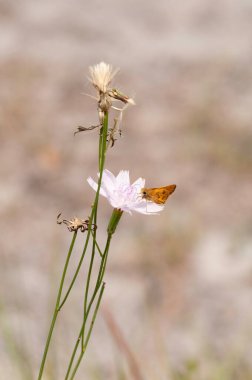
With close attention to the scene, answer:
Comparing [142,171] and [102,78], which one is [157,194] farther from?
A: [142,171]

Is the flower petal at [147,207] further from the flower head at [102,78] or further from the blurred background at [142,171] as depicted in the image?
the blurred background at [142,171]

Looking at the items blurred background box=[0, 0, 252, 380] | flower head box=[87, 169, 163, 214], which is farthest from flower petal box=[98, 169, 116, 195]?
blurred background box=[0, 0, 252, 380]

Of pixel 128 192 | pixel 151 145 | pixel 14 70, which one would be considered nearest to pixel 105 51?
pixel 14 70

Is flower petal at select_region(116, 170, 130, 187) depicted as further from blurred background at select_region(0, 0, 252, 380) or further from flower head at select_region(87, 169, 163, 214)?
blurred background at select_region(0, 0, 252, 380)

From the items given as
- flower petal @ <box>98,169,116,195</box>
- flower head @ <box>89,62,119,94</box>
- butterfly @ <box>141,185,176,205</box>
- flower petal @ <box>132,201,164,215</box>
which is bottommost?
flower petal @ <box>132,201,164,215</box>

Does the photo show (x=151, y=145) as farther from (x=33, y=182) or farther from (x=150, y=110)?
(x=33, y=182)

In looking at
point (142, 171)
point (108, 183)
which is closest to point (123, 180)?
point (108, 183)

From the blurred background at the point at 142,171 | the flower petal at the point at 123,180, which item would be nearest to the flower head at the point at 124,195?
the flower petal at the point at 123,180
